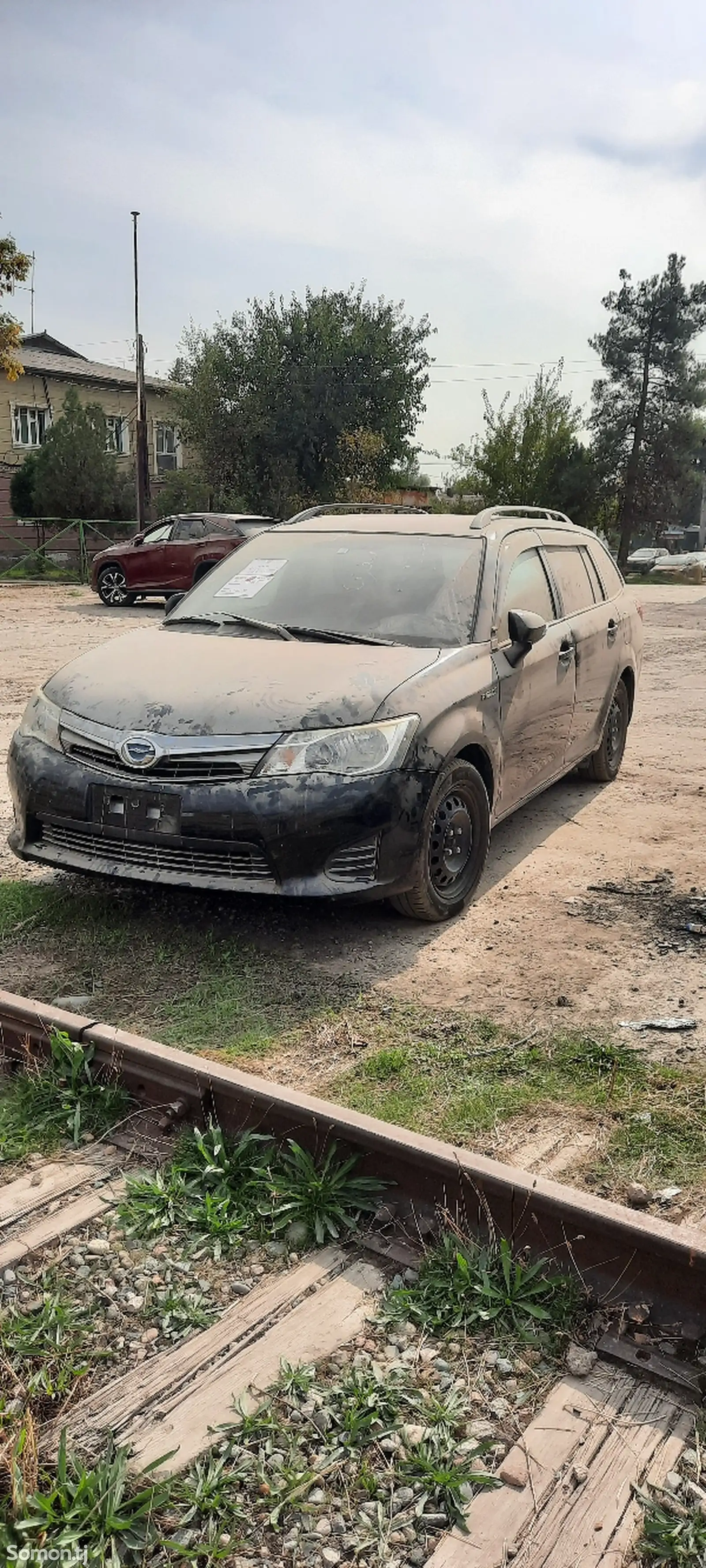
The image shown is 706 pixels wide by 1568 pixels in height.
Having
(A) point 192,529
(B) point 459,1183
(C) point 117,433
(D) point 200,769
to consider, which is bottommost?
(B) point 459,1183

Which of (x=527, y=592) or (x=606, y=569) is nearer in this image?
(x=527, y=592)

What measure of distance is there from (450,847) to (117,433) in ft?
118

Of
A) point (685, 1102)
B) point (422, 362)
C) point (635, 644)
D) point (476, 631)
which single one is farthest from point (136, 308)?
point (685, 1102)

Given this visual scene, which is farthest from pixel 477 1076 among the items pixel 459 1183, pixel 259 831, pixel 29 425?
pixel 29 425

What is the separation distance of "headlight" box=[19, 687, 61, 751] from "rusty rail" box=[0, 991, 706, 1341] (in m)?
1.46

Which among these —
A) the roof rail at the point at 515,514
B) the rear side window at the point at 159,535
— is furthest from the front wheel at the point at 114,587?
the roof rail at the point at 515,514

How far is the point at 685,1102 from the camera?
3.37 m

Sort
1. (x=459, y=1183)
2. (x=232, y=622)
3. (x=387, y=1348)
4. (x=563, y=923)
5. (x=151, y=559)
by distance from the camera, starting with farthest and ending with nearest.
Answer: (x=151, y=559) < (x=232, y=622) < (x=563, y=923) < (x=459, y=1183) < (x=387, y=1348)

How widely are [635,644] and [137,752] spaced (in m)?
4.44

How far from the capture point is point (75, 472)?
32.2 meters

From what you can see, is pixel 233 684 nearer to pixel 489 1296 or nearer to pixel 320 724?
pixel 320 724

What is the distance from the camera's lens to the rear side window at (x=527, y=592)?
5.48 metres

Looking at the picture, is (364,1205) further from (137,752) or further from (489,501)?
(489,501)

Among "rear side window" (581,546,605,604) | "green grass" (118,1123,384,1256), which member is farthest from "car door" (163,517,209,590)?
"green grass" (118,1123,384,1256)
